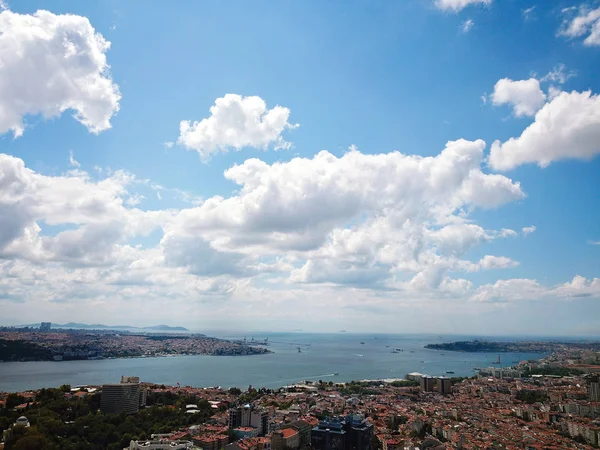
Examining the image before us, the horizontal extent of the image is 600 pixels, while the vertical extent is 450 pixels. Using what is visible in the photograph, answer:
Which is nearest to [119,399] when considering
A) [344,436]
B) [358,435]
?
[344,436]

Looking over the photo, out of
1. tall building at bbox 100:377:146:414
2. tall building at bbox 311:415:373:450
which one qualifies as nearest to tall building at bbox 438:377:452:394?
tall building at bbox 311:415:373:450

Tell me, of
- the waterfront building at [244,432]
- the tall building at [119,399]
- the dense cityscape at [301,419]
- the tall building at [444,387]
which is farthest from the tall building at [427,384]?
the tall building at [119,399]

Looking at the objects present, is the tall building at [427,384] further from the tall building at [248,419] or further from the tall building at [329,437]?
the tall building at [329,437]

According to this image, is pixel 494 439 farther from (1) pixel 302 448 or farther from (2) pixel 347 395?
(2) pixel 347 395

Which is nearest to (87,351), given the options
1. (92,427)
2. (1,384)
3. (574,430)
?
(1,384)

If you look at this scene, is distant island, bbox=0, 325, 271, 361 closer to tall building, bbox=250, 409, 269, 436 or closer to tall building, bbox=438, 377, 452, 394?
tall building, bbox=250, 409, 269, 436

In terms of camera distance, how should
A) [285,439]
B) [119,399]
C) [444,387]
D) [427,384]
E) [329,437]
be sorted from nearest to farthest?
[329,437], [285,439], [119,399], [444,387], [427,384]

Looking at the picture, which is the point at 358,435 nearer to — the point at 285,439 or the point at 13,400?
the point at 285,439

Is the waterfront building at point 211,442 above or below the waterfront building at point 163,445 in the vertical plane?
below

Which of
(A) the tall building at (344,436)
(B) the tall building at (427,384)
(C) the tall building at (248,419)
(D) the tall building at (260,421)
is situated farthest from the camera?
(B) the tall building at (427,384)
